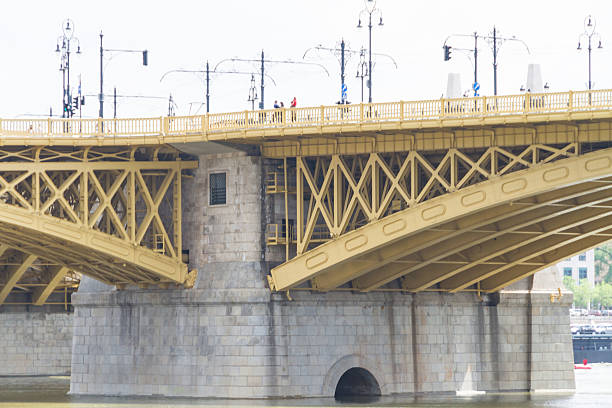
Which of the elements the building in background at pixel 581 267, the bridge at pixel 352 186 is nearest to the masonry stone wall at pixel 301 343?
the bridge at pixel 352 186

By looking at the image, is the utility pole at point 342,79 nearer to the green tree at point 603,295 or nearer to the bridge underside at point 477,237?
the bridge underside at point 477,237

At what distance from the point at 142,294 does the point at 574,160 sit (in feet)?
69.8

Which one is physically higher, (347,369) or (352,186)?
(352,186)

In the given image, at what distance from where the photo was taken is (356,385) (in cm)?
6175

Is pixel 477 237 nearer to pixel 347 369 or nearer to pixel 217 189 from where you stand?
pixel 347 369

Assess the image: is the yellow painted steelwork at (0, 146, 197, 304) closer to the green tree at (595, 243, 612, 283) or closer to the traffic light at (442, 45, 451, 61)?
the traffic light at (442, 45, 451, 61)

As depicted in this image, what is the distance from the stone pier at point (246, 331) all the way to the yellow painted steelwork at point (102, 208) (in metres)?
1.16

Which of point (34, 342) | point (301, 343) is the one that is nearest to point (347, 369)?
point (301, 343)

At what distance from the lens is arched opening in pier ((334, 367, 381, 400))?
60188mm

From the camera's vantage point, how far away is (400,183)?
54.8m

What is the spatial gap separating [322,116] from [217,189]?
6.87 metres

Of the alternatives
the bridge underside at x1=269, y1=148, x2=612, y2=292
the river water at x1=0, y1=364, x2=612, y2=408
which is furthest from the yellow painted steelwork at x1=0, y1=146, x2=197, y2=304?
the bridge underside at x1=269, y1=148, x2=612, y2=292

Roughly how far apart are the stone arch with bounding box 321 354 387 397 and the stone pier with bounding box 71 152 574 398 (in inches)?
2.0

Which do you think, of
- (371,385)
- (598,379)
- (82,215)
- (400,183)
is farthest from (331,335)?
(598,379)
